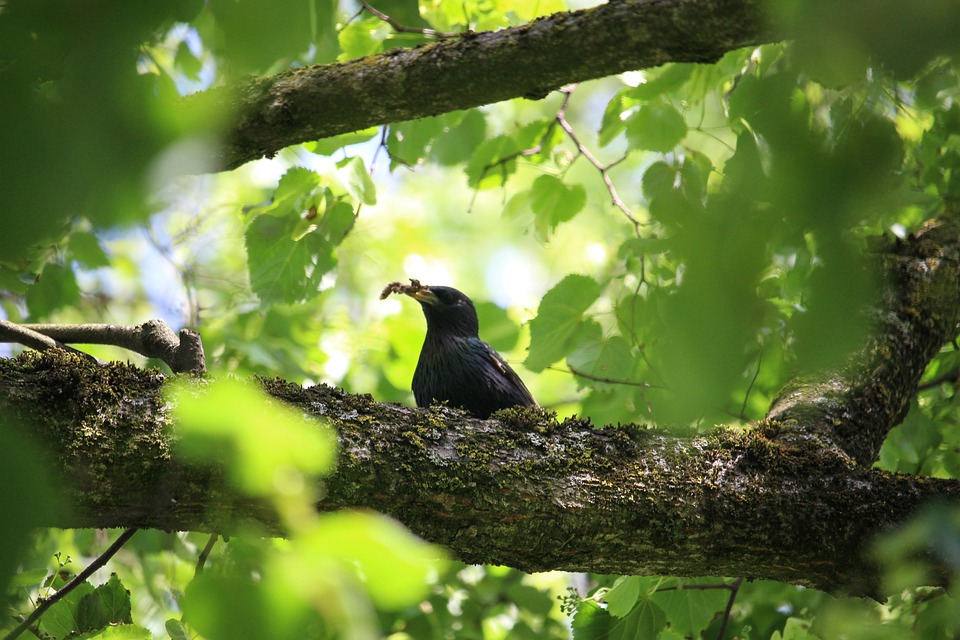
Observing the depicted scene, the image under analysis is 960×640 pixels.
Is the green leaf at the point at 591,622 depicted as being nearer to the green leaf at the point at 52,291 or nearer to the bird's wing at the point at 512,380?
the bird's wing at the point at 512,380

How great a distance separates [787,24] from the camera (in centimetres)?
60

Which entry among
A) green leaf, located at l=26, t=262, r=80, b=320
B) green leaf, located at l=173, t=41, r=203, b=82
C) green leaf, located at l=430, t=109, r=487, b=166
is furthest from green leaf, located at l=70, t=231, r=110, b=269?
green leaf, located at l=430, t=109, r=487, b=166

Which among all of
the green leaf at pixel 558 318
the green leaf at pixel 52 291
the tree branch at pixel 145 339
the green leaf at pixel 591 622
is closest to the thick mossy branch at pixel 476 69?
the tree branch at pixel 145 339

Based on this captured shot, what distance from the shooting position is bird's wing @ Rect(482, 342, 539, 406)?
13.9 ft

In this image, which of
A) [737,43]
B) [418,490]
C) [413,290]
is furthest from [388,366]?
[737,43]

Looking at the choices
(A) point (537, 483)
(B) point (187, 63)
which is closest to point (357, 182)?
(B) point (187, 63)

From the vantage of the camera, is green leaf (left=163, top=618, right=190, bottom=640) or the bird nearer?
green leaf (left=163, top=618, right=190, bottom=640)

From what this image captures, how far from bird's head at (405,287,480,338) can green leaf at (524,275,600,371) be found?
1.41m

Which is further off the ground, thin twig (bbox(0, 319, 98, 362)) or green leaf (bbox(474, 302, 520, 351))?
thin twig (bbox(0, 319, 98, 362))

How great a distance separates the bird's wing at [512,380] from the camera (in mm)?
4240

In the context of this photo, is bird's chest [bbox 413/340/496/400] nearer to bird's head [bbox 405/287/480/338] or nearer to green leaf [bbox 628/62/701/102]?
bird's head [bbox 405/287/480/338]

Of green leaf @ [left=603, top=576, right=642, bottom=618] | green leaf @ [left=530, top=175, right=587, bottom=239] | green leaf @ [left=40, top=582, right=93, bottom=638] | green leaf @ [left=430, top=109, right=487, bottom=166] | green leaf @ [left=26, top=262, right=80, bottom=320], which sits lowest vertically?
green leaf @ [left=603, top=576, right=642, bottom=618]

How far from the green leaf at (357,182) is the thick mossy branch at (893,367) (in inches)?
70.3

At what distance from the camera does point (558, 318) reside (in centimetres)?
310
